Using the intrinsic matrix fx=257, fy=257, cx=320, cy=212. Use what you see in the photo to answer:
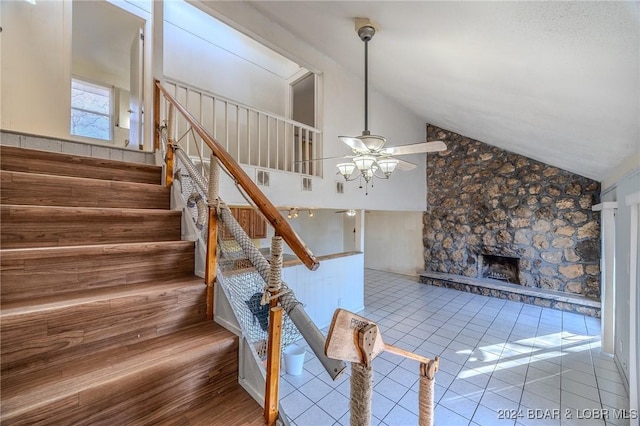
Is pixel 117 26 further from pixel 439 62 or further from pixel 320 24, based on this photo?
pixel 439 62

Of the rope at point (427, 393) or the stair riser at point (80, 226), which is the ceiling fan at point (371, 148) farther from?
the rope at point (427, 393)

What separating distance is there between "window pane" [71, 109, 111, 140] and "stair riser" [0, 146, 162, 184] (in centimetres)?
394

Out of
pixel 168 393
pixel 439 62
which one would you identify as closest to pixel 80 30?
pixel 439 62

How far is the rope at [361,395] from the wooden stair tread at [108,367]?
683mm

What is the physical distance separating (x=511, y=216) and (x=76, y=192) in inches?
260

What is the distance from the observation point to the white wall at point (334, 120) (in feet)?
10.5

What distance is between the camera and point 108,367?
3.20ft

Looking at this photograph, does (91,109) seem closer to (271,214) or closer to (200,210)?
(200,210)

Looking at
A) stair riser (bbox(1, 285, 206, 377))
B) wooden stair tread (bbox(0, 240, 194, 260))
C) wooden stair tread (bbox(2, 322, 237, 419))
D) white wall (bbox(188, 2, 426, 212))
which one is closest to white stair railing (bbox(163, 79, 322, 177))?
white wall (bbox(188, 2, 426, 212))

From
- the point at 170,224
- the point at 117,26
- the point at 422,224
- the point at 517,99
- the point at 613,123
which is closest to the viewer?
the point at 170,224

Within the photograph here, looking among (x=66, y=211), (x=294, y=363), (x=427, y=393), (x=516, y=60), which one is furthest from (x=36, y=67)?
(x=516, y=60)

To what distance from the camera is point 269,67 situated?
5023 millimetres

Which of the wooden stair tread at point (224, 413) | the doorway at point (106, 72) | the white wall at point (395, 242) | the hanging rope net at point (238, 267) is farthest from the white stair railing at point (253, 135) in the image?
the white wall at point (395, 242)

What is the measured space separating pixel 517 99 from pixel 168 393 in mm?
3630
